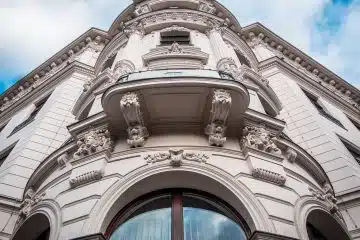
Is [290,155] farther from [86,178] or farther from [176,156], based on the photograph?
[86,178]

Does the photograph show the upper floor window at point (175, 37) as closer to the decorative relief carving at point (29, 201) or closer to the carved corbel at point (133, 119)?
the carved corbel at point (133, 119)

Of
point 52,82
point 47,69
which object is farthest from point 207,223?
point 47,69

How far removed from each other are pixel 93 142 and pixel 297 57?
855 inches

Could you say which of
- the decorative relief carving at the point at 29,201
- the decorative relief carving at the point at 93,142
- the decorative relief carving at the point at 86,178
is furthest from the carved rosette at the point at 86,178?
the decorative relief carving at the point at 29,201

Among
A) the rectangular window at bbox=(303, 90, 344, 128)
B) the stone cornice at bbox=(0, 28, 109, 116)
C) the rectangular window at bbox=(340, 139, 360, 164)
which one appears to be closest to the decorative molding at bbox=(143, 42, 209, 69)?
the rectangular window at bbox=(340, 139, 360, 164)

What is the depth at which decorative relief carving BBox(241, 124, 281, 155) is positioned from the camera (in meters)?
10.2

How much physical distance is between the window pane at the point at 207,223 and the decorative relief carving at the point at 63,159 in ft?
12.9

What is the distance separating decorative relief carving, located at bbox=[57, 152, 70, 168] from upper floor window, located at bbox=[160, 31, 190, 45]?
7.92 meters

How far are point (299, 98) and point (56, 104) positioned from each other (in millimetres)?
12797

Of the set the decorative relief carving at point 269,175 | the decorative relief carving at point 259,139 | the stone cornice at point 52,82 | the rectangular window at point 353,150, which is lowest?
the decorative relief carving at point 269,175

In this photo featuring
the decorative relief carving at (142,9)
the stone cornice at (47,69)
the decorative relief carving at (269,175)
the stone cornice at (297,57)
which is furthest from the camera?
the stone cornice at (297,57)

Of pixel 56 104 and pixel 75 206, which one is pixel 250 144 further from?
pixel 56 104

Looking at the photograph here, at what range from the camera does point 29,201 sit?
1116 centimetres

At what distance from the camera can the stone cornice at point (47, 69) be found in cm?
2659
